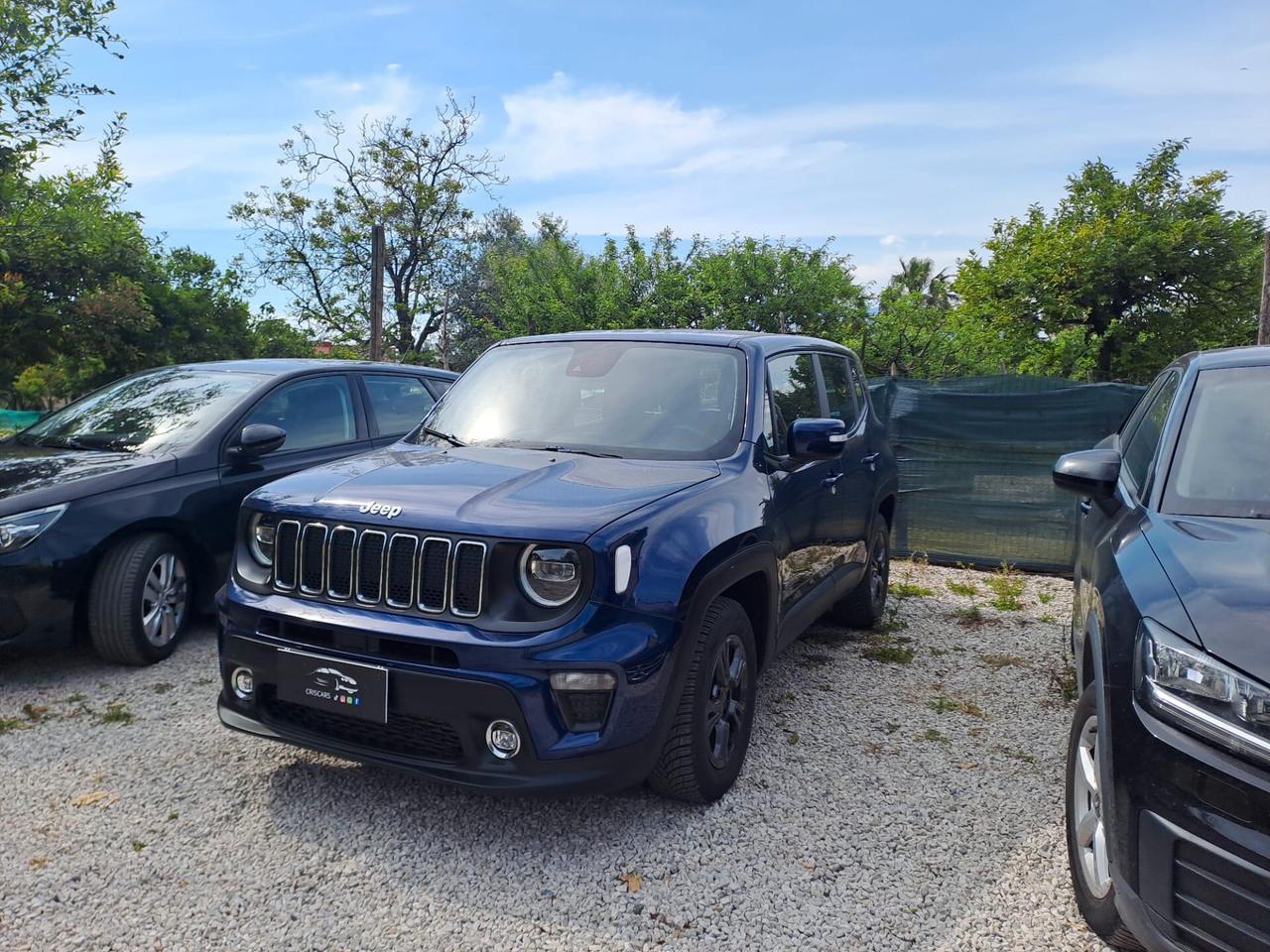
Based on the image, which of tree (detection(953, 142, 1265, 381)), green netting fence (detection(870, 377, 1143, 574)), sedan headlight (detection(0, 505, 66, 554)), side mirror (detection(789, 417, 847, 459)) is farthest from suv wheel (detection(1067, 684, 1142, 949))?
tree (detection(953, 142, 1265, 381))

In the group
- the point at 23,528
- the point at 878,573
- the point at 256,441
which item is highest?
the point at 256,441

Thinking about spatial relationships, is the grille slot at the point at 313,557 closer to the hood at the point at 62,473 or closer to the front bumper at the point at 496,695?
the front bumper at the point at 496,695

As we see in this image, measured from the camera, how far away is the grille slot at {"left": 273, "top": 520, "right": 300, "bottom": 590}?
10.7 ft

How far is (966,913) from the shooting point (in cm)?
281

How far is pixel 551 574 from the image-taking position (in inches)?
114

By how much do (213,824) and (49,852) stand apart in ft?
1.62

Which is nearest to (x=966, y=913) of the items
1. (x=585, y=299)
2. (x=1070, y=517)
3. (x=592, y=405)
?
(x=592, y=405)

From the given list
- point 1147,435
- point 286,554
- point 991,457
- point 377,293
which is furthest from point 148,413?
point 377,293

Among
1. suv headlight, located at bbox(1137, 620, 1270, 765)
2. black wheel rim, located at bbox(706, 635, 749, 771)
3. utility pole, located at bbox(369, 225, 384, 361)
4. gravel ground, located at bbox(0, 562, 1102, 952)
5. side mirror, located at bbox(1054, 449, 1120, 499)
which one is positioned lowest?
gravel ground, located at bbox(0, 562, 1102, 952)

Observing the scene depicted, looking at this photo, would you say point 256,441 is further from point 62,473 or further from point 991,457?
point 991,457

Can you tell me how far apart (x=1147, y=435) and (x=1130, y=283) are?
86.2ft

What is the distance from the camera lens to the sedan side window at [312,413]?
569cm

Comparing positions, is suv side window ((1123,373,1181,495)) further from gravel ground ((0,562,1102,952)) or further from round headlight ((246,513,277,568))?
round headlight ((246,513,277,568))

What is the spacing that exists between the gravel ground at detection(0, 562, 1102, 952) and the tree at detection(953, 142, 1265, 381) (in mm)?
25538
